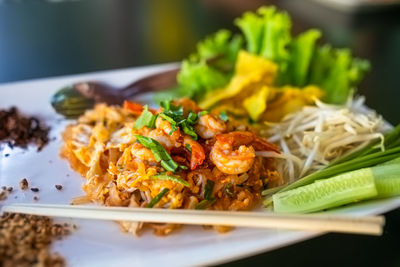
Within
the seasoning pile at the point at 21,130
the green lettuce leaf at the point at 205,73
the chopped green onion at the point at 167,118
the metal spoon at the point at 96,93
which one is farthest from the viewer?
the green lettuce leaf at the point at 205,73

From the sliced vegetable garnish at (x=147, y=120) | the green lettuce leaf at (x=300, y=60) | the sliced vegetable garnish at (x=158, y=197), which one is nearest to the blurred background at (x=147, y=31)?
the green lettuce leaf at (x=300, y=60)

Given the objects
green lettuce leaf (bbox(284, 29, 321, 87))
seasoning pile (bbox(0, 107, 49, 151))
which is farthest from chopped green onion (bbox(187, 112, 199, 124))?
green lettuce leaf (bbox(284, 29, 321, 87))

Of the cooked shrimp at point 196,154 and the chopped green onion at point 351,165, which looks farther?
the chopped green onion at point 351,165

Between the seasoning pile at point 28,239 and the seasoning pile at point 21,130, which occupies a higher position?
the seasoning pile at point 21,130

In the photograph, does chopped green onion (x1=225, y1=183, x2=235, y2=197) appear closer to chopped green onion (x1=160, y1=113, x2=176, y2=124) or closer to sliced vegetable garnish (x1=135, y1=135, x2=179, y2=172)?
sliced vegetable garnish (x1=135, y1=135, x2=179, y2=172)

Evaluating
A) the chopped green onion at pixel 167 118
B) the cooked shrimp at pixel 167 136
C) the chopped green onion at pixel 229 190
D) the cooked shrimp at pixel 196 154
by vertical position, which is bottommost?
the chopped green onion at pixel 229 190

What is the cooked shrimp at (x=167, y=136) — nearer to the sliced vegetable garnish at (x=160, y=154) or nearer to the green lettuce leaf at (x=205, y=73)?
the sliced vegetable garnish at (x=160, y=154)
